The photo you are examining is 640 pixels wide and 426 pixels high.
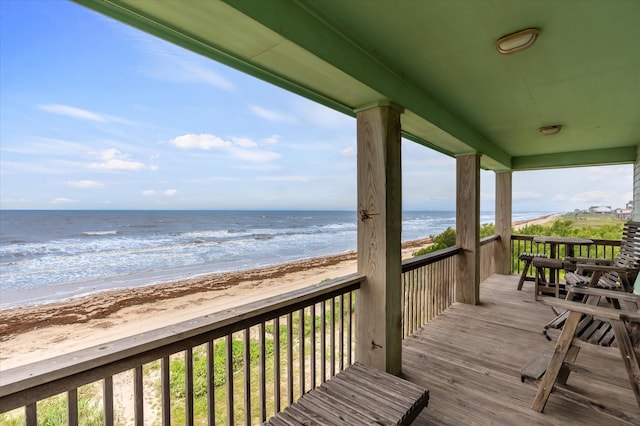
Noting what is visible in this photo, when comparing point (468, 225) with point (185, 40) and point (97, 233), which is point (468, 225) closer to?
point (185, 40)

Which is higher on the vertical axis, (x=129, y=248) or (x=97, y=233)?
(x=97, y=233)

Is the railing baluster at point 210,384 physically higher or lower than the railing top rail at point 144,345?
lower

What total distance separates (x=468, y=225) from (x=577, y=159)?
2.75 meters

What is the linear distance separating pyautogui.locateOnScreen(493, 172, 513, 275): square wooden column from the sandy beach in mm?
5961


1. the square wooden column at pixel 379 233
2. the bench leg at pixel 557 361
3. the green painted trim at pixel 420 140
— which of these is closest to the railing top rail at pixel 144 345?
the square wooden column at pixel 379 233

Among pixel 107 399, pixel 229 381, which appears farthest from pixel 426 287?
pixel 107 399

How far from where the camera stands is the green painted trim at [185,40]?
1060 millimetres

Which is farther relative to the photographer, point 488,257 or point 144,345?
point 488,257

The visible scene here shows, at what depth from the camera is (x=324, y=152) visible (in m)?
20.4

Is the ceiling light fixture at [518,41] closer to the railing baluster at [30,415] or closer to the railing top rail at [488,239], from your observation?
the railing baluster at [30,415]

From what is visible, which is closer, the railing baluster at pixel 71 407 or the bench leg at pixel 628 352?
the railing baluster at pixel 71 407

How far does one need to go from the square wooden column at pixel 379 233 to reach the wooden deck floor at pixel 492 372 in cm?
41

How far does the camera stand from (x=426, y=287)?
3309 millimetres

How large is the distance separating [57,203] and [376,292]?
55.4ft
